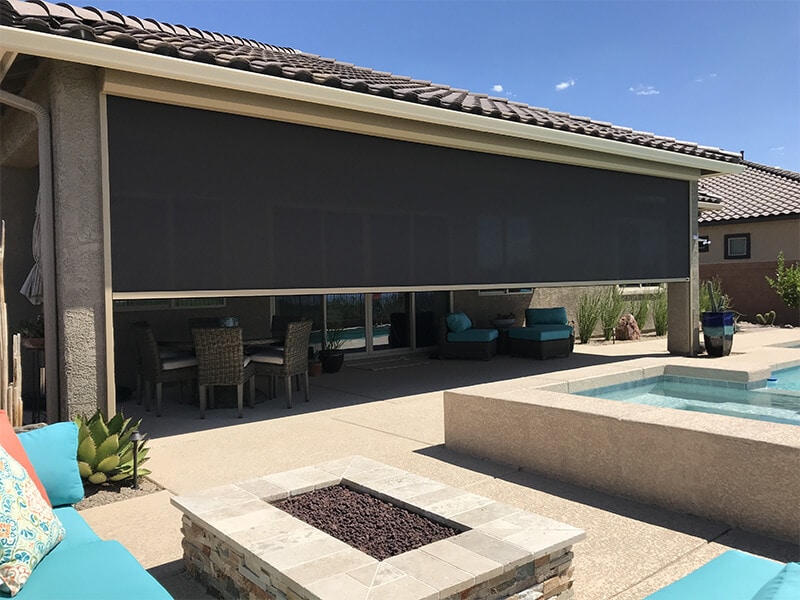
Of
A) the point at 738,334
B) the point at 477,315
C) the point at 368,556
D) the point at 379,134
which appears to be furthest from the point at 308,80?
the point at 738,334

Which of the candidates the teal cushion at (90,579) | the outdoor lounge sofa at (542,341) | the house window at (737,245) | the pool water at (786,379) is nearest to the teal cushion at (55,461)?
the teal cushion at (90,579)

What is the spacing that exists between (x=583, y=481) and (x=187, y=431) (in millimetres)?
4293

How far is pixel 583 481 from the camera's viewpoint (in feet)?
16.5

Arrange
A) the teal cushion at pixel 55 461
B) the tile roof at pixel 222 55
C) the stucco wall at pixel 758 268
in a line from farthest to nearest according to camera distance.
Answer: the stucco wall at pixel 758 268, the tile roof at pixel 222 55, the teal cushion at pixel 55 461

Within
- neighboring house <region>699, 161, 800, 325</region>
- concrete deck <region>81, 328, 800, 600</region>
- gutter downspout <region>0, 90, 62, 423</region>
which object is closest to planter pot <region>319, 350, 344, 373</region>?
concrete deck <region>81, 328, 800, 600</region>

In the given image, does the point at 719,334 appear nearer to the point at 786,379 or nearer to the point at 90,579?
the point at 786,379

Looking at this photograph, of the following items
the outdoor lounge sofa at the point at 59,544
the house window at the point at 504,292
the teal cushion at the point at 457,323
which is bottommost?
the outdoor lounge sofa at the point at 59,544

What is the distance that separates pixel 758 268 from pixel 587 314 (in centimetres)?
881

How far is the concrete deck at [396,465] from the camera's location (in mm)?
3676

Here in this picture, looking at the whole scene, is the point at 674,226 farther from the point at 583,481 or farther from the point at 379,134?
the point at 583,481

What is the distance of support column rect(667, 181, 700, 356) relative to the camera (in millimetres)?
12289

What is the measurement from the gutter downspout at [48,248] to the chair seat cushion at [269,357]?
2.50m

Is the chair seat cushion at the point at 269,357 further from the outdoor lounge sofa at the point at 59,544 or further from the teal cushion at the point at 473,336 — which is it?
the teal cushion at the point at 473,336

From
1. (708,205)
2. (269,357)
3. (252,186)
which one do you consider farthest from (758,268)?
(252,186)
